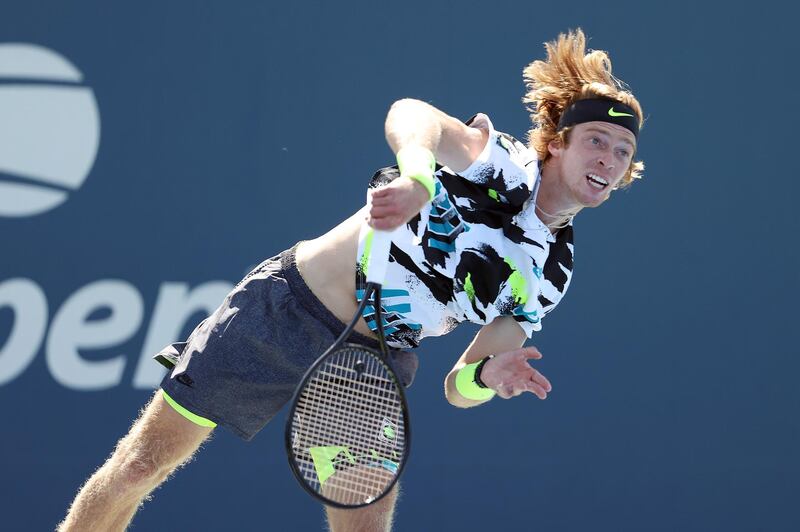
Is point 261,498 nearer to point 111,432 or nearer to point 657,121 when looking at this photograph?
point 111,432

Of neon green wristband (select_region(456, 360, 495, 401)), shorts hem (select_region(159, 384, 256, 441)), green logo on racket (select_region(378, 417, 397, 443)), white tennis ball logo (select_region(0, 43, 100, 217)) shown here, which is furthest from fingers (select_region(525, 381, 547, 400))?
white tennis ball logo (select_region(0, 43, 100, 217))

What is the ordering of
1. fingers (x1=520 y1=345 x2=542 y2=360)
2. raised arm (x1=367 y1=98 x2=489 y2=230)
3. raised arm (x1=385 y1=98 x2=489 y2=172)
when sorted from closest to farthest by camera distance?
raised arm (x1=367 y1=98 x2=489 y2=230) → raised arm (x1=385 y1=98 x2=489 y2=172) → fingers (x1=520 y1=345 x2=542 y2=360)

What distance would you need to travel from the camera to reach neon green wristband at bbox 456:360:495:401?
2803 mm

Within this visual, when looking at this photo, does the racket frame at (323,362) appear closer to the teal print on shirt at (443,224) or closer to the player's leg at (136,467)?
the teal print on shirt at (443,224)

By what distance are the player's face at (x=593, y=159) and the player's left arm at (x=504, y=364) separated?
384 millimetres

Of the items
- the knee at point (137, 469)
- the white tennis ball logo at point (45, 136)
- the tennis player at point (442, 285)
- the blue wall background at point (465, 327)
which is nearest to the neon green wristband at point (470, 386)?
the tennis player at point (442, 285)

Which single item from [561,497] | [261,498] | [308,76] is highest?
[308,76]

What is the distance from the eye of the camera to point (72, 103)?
4316 mm

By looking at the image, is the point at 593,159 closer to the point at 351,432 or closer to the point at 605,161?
the point at 605,161

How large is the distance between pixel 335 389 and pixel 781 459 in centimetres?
262

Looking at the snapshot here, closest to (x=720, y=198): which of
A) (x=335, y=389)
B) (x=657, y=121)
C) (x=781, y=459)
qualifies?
(x=657, y=121)

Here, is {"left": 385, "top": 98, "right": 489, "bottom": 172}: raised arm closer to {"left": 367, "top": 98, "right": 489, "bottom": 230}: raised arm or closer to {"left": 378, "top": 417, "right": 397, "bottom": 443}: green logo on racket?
{"left": 367, "top": 98, "right": 489, "bottom": 230}: raised arm

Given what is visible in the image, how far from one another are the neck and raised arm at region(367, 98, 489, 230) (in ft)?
0.74

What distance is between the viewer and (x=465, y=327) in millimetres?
4426
